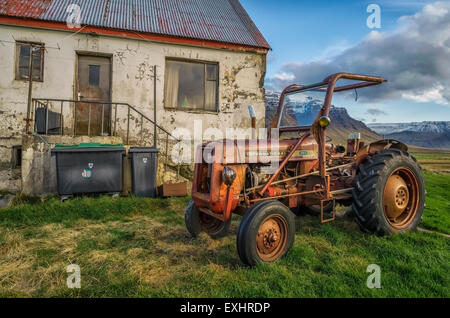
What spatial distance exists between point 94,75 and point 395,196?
7404 mm

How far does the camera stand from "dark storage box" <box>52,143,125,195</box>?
18.1ft

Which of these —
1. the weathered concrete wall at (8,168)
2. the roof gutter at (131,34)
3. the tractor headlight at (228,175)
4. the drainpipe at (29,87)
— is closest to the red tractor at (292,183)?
the tractor headlight at (228,175)

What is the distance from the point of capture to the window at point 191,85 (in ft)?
25.7

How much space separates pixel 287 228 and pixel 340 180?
5.34 ft

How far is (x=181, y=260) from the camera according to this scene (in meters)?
3.18

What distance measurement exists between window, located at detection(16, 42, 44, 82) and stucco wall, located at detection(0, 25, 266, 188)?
0.12 metres

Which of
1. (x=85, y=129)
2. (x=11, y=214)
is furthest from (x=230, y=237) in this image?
(x=85, y=129)

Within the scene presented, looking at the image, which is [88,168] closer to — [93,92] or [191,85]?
[93,92]

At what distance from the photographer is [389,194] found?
12.6ft

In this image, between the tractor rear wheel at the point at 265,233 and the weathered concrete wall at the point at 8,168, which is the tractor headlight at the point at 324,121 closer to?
the tractor rear wheel at the point at 265,233

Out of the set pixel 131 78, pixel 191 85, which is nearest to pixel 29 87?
pixel 131 78

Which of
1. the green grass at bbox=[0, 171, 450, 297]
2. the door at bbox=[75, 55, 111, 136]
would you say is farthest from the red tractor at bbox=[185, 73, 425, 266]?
the door at bbox=[75, 55, 111, 136]

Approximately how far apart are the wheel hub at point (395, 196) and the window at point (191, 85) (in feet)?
17.4

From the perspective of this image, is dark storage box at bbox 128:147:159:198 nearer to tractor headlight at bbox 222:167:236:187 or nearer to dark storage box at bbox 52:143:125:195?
dark storage box at bbox 52:143:125:195
